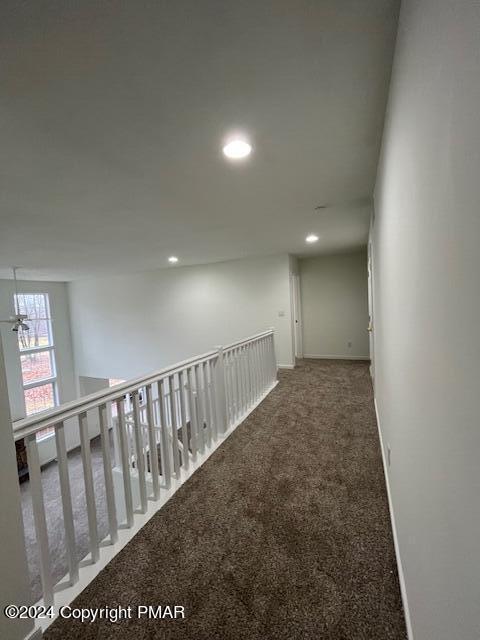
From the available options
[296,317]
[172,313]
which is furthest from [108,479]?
[172,313]

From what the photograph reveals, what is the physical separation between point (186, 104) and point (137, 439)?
6.12 feet

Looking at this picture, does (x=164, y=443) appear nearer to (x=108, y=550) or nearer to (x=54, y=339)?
(x=108, y=550)

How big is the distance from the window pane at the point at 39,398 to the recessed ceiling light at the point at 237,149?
7865mm

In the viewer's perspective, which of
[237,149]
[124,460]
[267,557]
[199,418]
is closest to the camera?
[267,557]

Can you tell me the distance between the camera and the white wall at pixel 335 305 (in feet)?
18.8

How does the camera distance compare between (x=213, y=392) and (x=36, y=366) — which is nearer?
(x=213, y=392)

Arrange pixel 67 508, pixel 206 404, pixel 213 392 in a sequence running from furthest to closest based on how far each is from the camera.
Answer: pixel 213 392 → pixel 206 404 → pixel 67 508

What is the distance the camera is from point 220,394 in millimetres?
2760

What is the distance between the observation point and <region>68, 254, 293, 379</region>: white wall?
227 inches

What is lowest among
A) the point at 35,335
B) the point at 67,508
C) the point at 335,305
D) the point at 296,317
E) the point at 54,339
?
the point at 67,508

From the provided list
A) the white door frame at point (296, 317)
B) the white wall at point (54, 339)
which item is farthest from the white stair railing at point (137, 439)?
the white wall at point (54, 339)

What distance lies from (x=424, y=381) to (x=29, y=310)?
881 cm

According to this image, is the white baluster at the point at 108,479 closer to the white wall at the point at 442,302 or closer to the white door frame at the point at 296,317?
the white wall at the point at 442,302

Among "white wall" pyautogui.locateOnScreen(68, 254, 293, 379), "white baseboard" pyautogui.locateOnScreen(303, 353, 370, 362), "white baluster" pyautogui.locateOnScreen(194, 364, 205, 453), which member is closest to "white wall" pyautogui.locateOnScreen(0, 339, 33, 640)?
"white baluster" pyautogui.locateOnScreen(194, 364, 205, 453)
